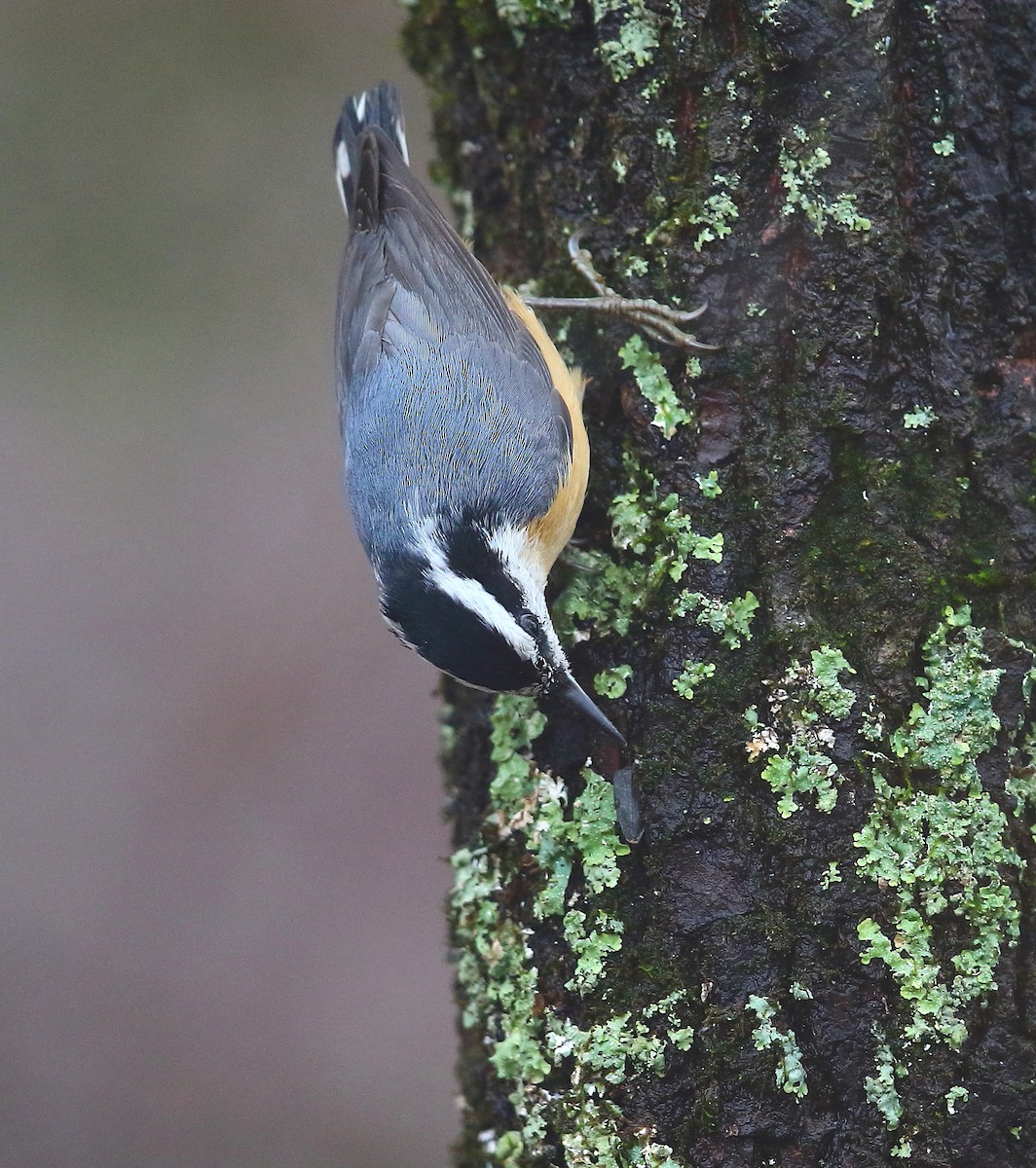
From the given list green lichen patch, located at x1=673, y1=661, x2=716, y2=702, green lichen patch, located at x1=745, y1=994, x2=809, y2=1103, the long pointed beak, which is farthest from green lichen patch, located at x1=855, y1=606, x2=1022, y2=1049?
the long pointed beak

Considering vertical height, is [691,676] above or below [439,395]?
below

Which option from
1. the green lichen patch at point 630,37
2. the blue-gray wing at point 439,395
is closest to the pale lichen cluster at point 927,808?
the blue-gray wing at point 439,395

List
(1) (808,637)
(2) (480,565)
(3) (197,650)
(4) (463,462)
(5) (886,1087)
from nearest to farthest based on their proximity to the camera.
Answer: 1. (5) (886,1087)
2. (1) (808,637)
3. (2) (480,565)
4. (4) (463,462)
5. (3) (197,650)

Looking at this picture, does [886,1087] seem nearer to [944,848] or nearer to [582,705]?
[944,848]

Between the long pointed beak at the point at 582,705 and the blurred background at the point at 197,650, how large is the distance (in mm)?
2736

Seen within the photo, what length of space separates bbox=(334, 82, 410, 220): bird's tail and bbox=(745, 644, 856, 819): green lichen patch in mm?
1923

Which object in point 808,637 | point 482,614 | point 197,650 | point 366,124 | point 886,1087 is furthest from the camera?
point 197,650

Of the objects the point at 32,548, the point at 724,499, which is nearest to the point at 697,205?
the point at 724,499

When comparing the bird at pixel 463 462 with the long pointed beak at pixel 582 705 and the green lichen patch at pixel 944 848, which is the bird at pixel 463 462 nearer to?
the long pointed beak at pixel 582 705

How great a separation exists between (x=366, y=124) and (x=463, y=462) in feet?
4.39

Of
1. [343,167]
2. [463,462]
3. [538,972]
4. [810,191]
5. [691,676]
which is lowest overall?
[538,972]

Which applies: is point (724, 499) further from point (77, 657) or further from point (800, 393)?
point (77, 657)

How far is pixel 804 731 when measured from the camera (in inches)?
83.8

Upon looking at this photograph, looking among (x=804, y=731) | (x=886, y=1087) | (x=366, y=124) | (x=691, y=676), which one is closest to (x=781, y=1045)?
(x=886, y=1087)
